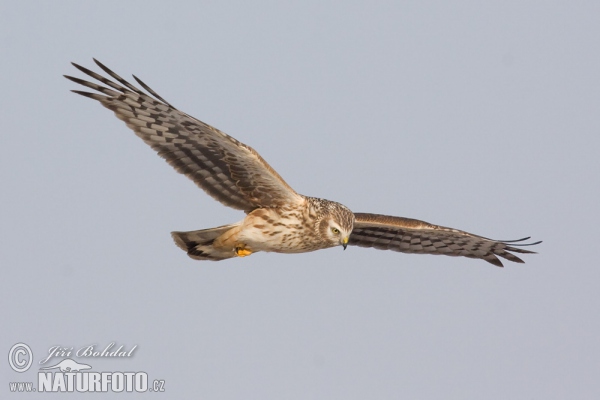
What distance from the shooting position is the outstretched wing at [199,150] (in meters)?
10.6

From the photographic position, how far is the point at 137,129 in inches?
423

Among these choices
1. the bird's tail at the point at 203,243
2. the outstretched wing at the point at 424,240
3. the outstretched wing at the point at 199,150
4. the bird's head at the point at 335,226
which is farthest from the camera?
the outstretched wing at the point at 424,240

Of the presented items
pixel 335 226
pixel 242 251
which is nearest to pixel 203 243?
pixel 242 251

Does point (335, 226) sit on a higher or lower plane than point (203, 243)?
higher

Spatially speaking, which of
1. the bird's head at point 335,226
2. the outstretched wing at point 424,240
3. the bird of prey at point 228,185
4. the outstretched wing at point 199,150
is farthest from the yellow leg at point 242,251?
the outstretched wing at point 424,240

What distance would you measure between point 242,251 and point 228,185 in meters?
0.83

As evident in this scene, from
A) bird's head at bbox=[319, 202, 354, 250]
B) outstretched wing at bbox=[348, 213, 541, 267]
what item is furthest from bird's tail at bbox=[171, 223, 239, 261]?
outstretched wing at bbox=[348, 213, 541, 267]

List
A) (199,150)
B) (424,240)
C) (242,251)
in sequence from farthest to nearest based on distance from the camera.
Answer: (424,240) → (242,251) → (199,150)

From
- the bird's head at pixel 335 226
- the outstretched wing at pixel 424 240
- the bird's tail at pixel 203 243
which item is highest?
the outstretched wing at pixel 424 240

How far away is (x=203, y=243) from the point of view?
38.0 feet

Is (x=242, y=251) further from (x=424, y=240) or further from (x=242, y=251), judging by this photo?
(x=424, y=240)

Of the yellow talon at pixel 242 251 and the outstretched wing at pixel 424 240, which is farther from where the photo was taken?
the outstretched wing at pixel 424 240

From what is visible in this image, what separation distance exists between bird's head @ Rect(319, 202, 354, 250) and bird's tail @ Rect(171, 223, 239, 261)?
105 centimetres

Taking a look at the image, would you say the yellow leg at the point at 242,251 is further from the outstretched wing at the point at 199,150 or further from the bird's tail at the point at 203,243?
the outstretched wing at the point at 199,150
